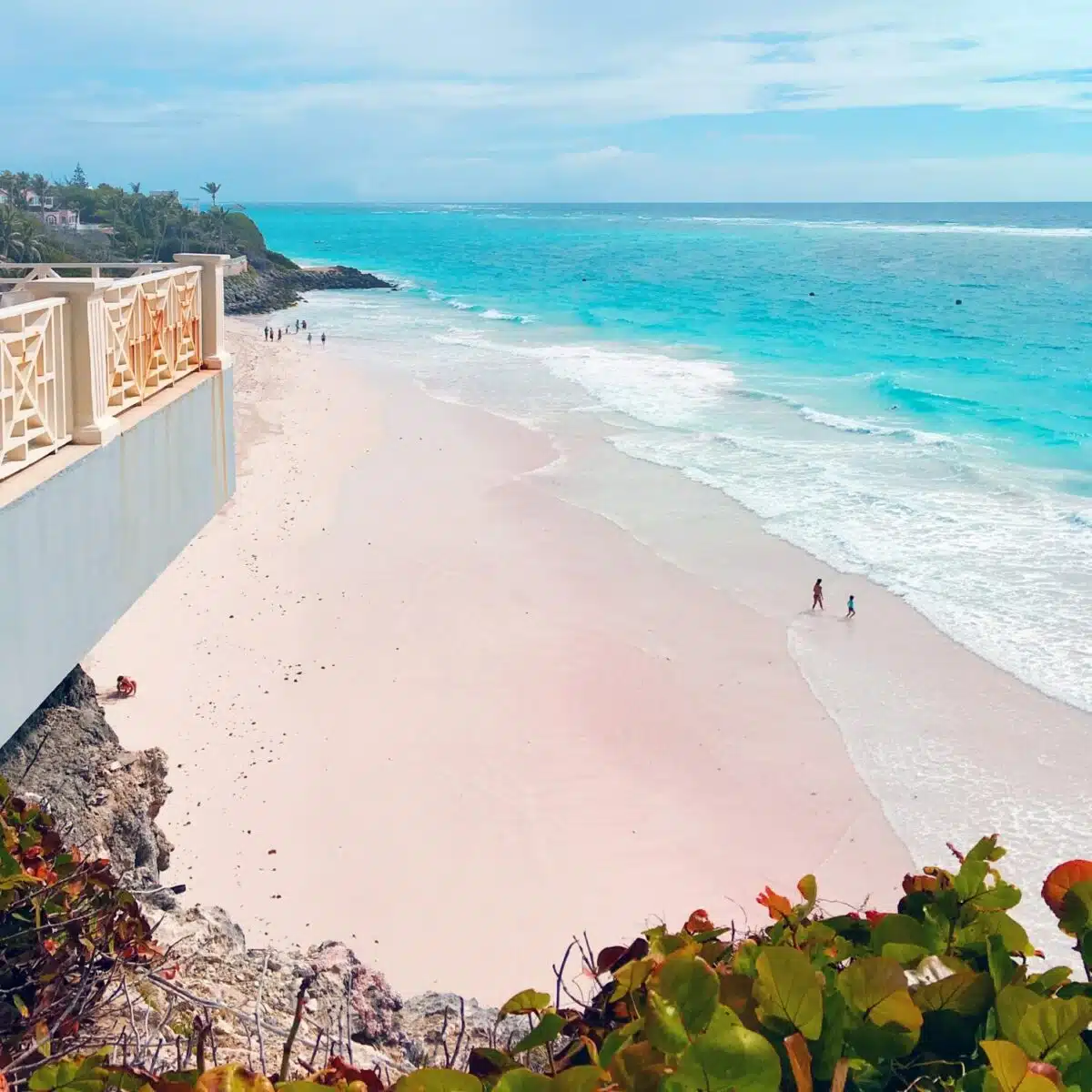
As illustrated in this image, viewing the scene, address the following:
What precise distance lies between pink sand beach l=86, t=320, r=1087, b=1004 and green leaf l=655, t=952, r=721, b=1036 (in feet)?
23.4

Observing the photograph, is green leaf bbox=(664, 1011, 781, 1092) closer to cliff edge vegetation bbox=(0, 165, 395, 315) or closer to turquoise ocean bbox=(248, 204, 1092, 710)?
turquoise ocean bbox=(248, 204, 1092, 710)

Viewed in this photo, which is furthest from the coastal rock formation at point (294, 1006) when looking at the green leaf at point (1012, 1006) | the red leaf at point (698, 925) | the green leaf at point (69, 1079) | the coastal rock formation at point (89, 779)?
the green leaf at point (1012, 1006)

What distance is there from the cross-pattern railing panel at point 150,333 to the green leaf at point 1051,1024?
572 centimetres

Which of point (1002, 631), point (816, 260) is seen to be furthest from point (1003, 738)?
point (816, 260)

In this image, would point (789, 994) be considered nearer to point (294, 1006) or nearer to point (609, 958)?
point (609, 958)

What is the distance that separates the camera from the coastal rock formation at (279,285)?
65500 mm

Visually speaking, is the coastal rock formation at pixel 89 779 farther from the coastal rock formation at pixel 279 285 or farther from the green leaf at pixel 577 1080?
the coastal rock formation at pixel 279 285

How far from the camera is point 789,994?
216 cm

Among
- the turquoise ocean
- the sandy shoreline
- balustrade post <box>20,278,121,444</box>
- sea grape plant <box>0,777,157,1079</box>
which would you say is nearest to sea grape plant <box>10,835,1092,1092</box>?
sea grape plant <box>0,777,157,1079</box>

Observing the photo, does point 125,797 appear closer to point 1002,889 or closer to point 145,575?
point 145,575

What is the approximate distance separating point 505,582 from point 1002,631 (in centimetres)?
856

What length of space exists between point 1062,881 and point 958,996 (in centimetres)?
45

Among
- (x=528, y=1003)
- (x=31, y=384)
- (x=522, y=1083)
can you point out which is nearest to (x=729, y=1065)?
(x=522, y=1083)

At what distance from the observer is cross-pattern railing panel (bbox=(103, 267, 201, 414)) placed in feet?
21.0
